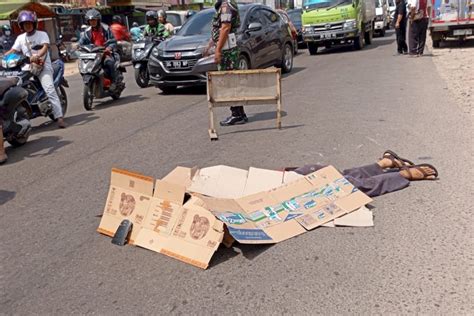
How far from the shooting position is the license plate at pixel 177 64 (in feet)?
35.4

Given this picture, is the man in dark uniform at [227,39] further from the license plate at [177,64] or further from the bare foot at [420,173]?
the bare foot at [420,173]

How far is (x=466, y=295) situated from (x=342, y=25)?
53.4ft

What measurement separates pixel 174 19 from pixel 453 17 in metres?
10.5

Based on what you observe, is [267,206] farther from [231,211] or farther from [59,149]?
[59,149]

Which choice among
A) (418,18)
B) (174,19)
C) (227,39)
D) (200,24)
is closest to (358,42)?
(418,18)

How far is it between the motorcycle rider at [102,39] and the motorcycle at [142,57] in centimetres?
195

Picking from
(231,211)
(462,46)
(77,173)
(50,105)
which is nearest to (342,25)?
(462,46)

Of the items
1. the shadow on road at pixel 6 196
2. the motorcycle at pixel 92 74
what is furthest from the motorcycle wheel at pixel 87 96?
the shadow on road at pixel 6 196

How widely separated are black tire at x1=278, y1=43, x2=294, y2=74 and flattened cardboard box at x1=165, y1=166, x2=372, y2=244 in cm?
920

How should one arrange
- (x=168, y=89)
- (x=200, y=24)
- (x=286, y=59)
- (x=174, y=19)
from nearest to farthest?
(x=200, y=24)
(x=168, y=89)
(x=286, y=59)
(x=174, y=19)

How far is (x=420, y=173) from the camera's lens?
484 centimetres

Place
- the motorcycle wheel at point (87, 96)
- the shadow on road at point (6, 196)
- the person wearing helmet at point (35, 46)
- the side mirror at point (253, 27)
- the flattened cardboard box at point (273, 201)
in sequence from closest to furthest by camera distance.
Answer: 1. the flattened cardboard box at point (273, 201)
2. the shadow on road at point (6, 196)
3. the person wearing helmet at point (35, 46)
4. the motorcycle wheel at point (87, 96)
5. the side mirror at point (253, 27)

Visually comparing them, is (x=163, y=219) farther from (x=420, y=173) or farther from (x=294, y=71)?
(x=294, y=71)

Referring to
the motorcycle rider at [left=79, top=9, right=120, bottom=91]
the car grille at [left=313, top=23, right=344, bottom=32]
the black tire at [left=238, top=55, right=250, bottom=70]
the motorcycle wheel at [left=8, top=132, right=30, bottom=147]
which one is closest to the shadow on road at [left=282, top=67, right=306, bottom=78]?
the black tire at [left=238, top=55, right=250, bottom=70]
